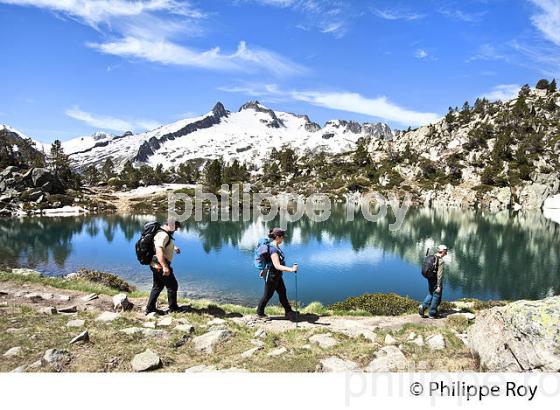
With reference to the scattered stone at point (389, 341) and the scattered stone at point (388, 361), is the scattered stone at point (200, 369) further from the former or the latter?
the scattered stone at point (389, 341)

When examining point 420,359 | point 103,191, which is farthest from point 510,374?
Answer: point 103,191

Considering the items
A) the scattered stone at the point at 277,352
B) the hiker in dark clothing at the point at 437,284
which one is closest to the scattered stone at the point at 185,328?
the scattered stone at the point at 277,352

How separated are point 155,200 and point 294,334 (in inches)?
4436

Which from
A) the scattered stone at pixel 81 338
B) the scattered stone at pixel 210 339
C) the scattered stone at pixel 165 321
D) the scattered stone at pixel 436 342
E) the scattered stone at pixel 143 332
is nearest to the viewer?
the scattered stone at pixel 81 338

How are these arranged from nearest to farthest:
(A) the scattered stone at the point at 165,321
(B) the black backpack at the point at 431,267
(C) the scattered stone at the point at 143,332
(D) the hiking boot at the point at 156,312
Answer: (C) the scattered stone at the point at 143,332, (A) the scattered stone at the point at 165,321, (D) the hiking boot at the point at 156,312, (B) the black backpack at the point at 431,267

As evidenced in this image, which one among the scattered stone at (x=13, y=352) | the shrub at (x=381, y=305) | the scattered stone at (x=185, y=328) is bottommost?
the shrub at (x=381, y=305)

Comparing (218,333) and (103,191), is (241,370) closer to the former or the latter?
(218,333)

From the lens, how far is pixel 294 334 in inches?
506

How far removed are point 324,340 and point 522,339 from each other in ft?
16.7

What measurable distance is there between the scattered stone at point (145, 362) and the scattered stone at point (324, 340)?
4373 millimetres

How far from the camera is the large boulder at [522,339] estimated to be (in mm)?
8161

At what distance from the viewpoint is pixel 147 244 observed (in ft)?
46.6

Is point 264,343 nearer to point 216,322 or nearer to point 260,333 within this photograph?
point 260,333

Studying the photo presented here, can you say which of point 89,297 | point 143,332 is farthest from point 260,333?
point 89,297
